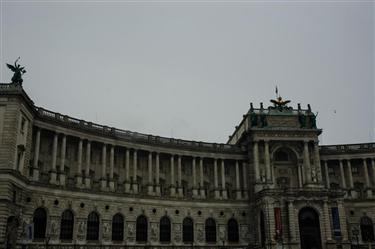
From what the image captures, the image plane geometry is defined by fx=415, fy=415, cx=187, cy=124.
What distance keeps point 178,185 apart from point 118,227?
13.7 meters

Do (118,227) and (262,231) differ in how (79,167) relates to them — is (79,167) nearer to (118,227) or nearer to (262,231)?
(118,227)

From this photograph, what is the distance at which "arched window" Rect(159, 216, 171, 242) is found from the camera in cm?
6842

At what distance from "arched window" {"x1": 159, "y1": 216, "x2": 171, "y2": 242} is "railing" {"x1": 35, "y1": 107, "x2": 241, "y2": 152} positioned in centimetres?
1363

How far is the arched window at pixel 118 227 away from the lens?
63750 millimetres

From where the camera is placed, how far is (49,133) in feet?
201

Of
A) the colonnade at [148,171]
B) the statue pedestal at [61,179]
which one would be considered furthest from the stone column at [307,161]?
the statue pedestal at [61,179]

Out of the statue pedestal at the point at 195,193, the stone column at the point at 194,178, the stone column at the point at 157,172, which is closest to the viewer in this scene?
the stone column at the point at 157,172

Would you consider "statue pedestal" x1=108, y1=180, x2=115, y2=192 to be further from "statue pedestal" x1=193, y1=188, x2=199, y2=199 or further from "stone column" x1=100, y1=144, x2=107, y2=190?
"statue pedestal" x1=193, y1=188, x2=199, y2=199

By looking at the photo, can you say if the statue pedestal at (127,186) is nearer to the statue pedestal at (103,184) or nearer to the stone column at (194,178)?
the statue pedestal at (103,184)

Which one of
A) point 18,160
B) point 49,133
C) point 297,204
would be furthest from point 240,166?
point 18,160

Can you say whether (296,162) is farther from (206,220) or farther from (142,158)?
(142,158)

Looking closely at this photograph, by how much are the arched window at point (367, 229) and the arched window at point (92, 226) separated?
47461mm

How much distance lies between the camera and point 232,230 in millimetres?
73562

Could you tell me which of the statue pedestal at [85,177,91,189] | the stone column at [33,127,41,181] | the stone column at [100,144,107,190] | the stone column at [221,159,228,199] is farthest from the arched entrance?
the stone column at [33,127,41,181]
